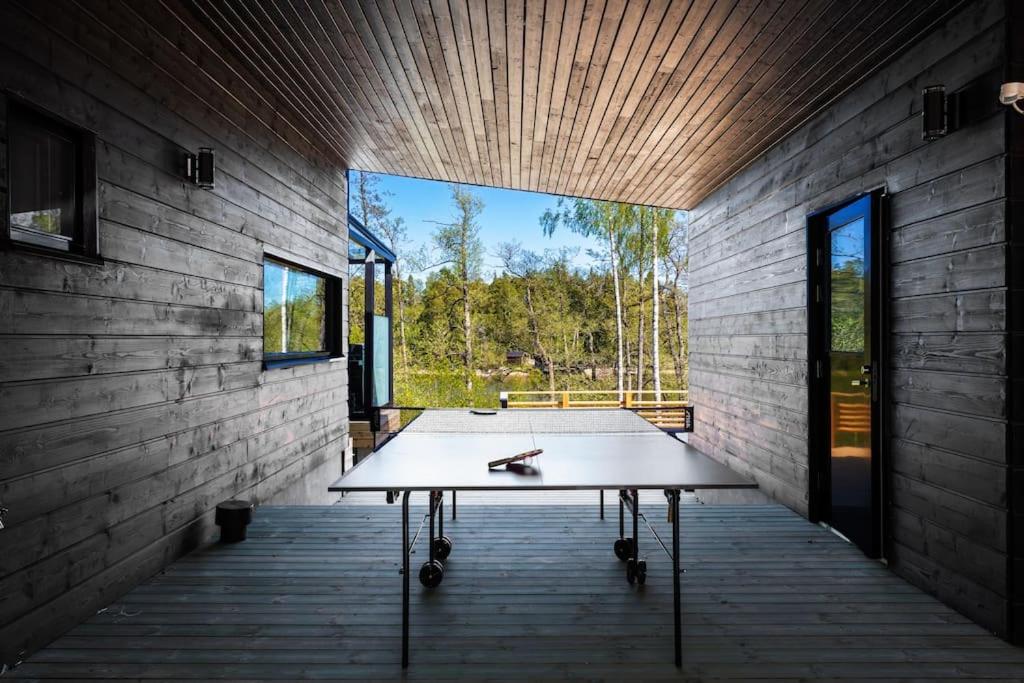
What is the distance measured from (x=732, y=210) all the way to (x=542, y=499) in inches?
123

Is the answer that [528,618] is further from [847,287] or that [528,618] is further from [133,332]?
[847,287]

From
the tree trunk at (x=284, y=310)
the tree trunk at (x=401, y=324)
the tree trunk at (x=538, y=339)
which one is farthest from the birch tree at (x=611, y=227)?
the tree trunk at (x=284, y=310)

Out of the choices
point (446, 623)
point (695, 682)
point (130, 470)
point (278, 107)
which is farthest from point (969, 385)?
point (278, 107)

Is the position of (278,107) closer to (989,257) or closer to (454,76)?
(454,76)

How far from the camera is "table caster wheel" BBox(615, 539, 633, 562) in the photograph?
9.78ft

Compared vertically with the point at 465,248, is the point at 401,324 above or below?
below

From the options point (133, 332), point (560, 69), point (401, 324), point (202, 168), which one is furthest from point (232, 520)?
point (401, 324)

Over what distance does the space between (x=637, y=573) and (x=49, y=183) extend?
3.09m

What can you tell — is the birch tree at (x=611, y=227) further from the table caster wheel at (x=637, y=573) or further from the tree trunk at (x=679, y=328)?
the table caster wheel at (x=637, y=573)

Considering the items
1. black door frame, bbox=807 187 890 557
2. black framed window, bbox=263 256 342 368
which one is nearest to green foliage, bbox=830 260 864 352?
black door frame, bbox=807 187 890 557

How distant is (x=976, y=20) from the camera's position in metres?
2.29

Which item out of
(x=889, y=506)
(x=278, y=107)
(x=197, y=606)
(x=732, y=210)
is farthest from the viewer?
(x=732, y=210)

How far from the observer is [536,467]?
2.30m

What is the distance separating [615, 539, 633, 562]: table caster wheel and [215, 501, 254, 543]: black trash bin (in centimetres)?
216
